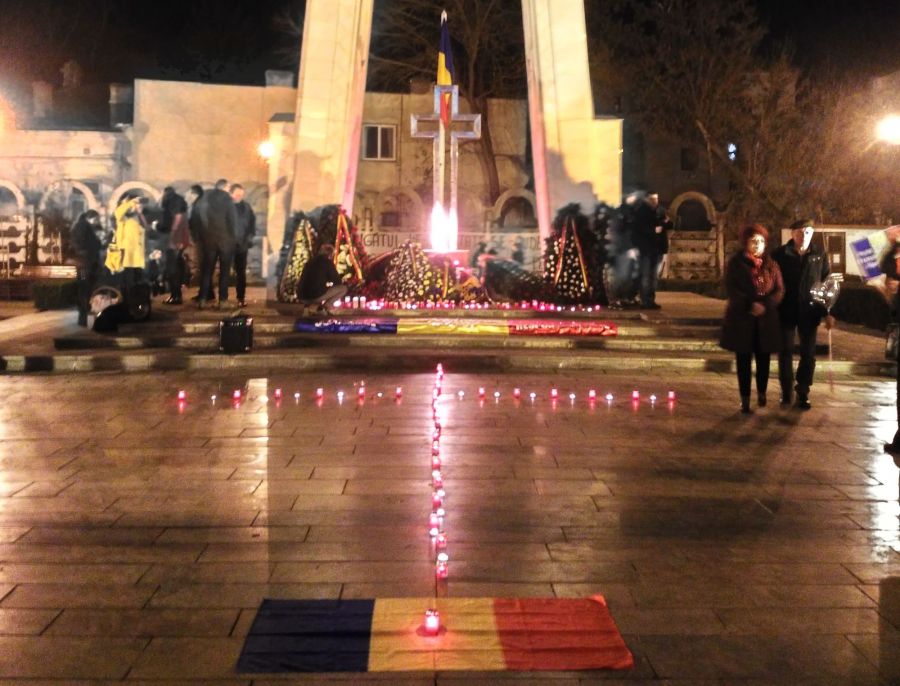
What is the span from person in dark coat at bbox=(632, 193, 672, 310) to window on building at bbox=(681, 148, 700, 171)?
2313 centimetres

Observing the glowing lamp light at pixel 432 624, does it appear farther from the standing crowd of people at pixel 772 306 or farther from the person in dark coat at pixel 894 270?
the standing crowd of people at pixel 772 306

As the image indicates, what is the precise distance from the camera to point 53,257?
30.8m

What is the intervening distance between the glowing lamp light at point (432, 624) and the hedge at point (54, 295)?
15.7 meters

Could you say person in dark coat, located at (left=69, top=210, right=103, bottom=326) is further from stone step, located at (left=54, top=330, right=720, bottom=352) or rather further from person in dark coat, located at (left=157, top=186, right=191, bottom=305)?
stone step, located at (left=54, top=330, right=720, bottom=352)

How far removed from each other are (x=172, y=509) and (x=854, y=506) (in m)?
4.06

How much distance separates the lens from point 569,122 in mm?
17344

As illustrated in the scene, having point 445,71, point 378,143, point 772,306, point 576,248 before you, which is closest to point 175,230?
point 445,71

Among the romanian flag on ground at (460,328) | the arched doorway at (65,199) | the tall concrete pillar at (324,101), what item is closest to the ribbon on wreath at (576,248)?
the romanian flag on ground at (460,328)

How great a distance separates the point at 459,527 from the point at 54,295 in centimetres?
1480

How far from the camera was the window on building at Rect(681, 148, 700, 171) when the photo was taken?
123ft

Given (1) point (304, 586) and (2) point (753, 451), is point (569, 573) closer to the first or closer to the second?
(1) point (304, 586)

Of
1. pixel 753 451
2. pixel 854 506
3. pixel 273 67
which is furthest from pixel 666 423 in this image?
pixel 273 67

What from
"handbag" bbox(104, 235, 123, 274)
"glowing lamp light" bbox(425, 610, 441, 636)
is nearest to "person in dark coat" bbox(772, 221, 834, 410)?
"glowing lamp light" bbox(425, 610, 441, 636)

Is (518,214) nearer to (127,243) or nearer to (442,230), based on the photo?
(442,230)
